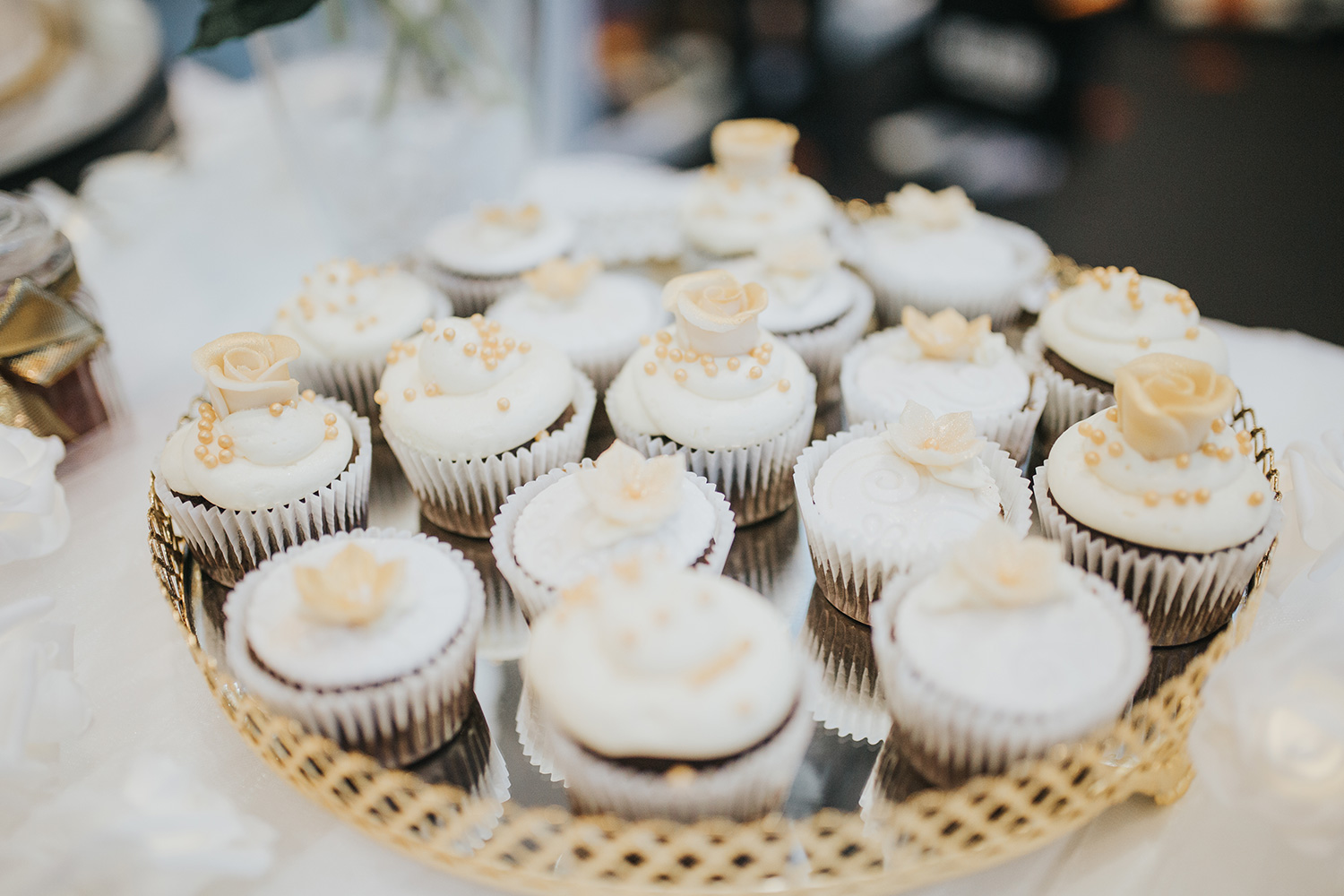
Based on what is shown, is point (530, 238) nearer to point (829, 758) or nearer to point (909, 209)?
point (909, 209)

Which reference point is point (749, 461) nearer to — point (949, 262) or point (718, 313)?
point (718, 313)

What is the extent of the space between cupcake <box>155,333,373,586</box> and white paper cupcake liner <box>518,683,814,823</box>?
0.96m

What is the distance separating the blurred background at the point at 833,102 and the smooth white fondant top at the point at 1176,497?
2737 mm

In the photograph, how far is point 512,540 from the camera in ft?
7.43

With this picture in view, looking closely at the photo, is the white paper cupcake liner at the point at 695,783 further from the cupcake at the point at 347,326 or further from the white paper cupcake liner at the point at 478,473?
the cupcake at the point at 347,326

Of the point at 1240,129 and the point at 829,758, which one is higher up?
the point at 829,758

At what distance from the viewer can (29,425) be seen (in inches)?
108

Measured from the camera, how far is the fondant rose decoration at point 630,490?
2082 millimetres

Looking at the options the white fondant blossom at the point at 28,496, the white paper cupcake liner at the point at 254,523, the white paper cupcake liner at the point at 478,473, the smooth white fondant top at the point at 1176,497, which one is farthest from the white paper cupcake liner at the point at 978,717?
the white fondant blossom at the point at 28,496

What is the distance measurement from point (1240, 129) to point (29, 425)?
6.65 meters

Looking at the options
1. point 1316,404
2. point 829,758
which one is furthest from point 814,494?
point 1316,404

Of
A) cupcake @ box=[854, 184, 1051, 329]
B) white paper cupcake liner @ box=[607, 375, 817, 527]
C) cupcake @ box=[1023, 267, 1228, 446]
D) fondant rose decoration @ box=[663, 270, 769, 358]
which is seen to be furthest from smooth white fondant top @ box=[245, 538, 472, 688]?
cupcake @ box=[854, 184, 1051, 329]

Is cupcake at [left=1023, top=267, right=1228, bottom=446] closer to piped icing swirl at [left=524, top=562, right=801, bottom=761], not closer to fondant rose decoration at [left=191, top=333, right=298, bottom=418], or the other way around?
piped icing swirl at [left=524, top=562, right=801, bottom=761]

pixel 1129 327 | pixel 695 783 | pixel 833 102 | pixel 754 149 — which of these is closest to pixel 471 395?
pixel 695 783
